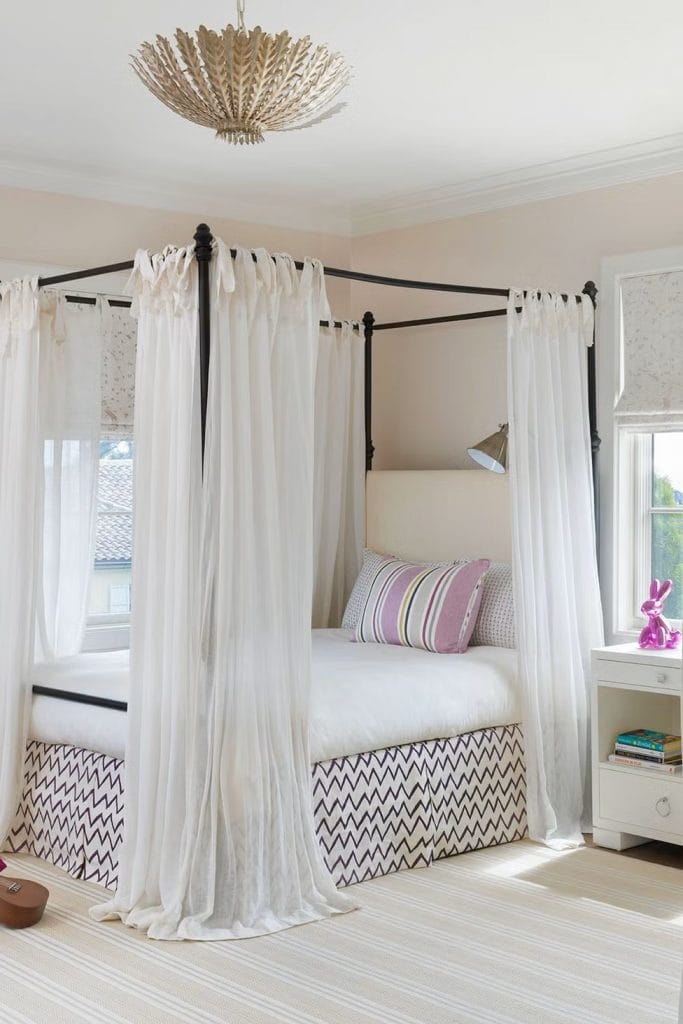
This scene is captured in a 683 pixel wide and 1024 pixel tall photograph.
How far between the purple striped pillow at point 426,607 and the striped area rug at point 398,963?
1034 millimetres

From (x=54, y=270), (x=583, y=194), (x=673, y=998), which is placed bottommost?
(x=673, y=998)

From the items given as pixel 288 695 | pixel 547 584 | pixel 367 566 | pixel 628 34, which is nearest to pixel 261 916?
pixel 288 695

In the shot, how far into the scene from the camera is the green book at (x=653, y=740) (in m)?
4.36

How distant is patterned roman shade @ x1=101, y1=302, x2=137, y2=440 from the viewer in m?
5.16

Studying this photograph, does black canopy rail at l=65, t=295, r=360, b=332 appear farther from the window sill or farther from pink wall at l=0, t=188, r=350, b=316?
the window sill

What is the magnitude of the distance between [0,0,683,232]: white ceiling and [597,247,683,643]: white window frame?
548mm

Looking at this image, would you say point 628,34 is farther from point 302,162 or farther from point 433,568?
point 433,568

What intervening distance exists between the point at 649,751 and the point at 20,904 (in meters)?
2.18

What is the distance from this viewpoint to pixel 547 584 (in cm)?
457

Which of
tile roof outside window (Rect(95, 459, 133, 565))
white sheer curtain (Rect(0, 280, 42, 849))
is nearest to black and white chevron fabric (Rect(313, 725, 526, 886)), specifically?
white sheer curtain (Rect(0, 280, 42, 849))

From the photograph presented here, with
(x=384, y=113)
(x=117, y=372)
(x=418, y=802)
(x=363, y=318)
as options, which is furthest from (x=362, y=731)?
(x=363, y=318)

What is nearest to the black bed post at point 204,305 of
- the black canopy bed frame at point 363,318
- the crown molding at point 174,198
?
the black canopy bed frame at point 363,318

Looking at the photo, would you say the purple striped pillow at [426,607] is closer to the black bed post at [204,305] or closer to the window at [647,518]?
the window at [647,518]

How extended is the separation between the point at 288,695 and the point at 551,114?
226cm
